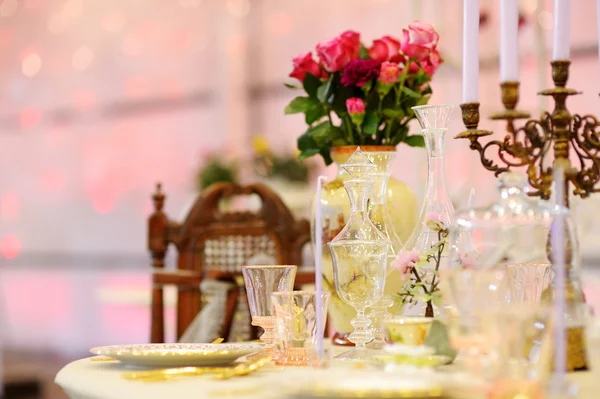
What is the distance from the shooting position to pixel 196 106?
18.9ft

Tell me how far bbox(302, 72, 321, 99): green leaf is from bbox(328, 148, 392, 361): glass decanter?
0.38 meters

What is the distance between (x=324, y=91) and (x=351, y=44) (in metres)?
0.09

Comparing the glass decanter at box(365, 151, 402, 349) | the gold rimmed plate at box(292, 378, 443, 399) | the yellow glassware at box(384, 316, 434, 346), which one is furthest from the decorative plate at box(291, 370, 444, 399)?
the glass decanter at box(365, 151, 402, 349)

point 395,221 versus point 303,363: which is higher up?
point 395,221

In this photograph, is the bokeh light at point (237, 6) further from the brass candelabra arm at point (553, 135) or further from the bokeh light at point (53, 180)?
the brass candelabra arm at point (553, 135)

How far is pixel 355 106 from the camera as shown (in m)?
1.50

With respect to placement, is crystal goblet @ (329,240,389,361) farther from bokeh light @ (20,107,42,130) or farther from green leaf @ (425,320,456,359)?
bokeh light @ (20,107,42,130)

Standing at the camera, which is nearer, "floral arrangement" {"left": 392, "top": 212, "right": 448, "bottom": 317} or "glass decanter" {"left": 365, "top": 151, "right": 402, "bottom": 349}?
"floral arrangement" {"left": 392, "top": 212, "right": 448, "bottom": 317}

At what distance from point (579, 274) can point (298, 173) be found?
9.95 ft

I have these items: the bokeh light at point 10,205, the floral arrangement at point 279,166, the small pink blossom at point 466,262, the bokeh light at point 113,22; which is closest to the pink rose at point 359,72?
the small pink blossom at point 466,262

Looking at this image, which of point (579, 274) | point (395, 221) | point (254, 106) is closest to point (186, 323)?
point (395, 221)

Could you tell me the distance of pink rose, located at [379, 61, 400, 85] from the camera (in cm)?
151

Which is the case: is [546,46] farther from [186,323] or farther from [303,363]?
[303,363]

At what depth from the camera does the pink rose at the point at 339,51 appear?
1535 millimetres
